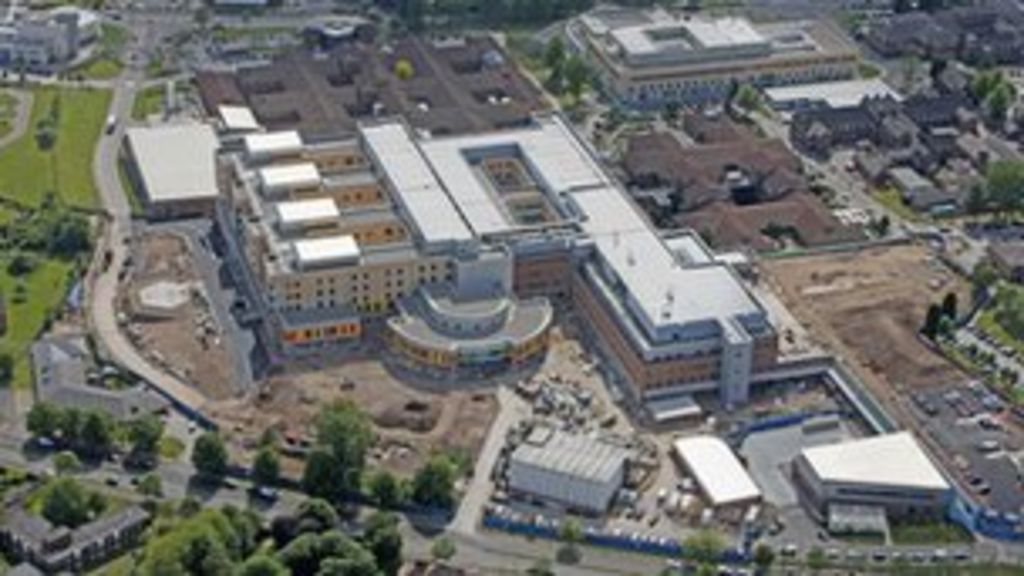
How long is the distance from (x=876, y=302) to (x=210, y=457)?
2903cm

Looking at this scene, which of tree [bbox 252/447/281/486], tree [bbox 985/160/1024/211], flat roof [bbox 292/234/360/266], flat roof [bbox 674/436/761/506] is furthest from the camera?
tree [bbox 985/160/1024/211]

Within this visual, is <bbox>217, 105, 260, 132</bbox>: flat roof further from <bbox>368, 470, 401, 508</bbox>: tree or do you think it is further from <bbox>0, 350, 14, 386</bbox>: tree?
<bbox>368, 470, 401, 508</bbox>: tree

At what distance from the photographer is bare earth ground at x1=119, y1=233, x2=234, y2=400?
6594 cm

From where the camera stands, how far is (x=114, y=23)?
102812 millimetres

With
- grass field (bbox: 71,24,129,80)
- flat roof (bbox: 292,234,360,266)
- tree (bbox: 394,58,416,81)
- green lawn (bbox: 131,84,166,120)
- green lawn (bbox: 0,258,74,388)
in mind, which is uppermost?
flat roof (bbox: 292,234,360,266)

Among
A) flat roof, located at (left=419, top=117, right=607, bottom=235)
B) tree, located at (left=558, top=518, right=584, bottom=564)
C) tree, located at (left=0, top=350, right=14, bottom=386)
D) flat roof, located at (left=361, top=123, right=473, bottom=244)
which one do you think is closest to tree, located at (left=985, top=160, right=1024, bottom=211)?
flat roof, located at (left=419, top=117, right=607, bottom=235)

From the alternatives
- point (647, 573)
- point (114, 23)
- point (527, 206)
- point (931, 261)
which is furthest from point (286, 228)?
point (114, 23)

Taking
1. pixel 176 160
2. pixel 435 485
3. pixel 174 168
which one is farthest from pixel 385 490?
pixel 176 160

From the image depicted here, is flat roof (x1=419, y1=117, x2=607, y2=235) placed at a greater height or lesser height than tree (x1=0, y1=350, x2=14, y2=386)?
greater

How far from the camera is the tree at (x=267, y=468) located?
59.1 m

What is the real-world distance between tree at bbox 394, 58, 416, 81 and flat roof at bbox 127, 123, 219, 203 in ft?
41.8

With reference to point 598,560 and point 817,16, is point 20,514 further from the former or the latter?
point 817,16

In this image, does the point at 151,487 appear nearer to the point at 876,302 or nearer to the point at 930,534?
the point at 930,534

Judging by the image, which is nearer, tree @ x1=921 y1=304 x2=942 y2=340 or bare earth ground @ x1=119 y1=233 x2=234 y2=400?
bare earth ground @ x1=119 y1=233 x2=234 y2=400
